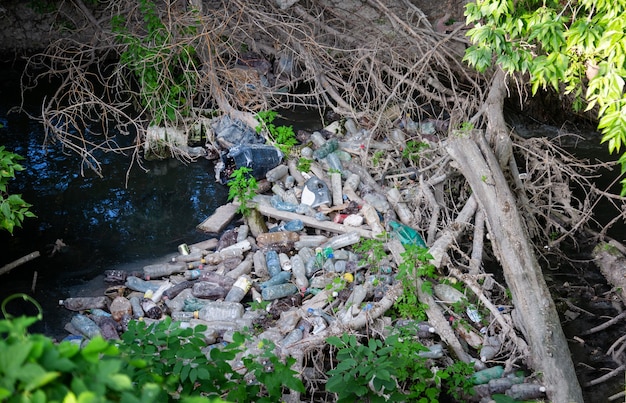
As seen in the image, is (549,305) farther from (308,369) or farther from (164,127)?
(164,127)

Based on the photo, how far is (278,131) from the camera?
7.22 meters

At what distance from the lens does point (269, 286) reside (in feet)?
16.7

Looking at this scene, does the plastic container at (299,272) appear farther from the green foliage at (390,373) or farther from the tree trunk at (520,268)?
the tree trunk at (520,268)

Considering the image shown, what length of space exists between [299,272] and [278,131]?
2.47 metres

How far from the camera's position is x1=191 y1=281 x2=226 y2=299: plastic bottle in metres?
5.05

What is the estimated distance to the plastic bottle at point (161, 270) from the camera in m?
5.38

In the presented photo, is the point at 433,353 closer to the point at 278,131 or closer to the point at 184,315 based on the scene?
the point at 184,315

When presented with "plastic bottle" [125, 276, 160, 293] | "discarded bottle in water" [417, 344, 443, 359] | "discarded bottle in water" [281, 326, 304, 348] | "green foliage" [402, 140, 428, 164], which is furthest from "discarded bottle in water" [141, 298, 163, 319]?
"green foliage" [402, 140, 428, 164]

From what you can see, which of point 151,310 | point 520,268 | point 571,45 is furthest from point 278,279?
point 571,45

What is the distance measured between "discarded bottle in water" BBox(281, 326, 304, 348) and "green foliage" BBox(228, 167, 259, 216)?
5.90 feet

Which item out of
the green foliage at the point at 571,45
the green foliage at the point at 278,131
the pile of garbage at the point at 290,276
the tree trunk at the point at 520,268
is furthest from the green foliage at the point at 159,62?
the green foliage at the point at 571,45

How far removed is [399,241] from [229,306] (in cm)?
153

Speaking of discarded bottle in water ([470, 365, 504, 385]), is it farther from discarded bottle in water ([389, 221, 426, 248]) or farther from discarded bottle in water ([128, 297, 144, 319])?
discarded bottle in water ([128, 297, 144, 319])

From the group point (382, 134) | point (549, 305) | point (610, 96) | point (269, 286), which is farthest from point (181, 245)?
point (610, 96)
